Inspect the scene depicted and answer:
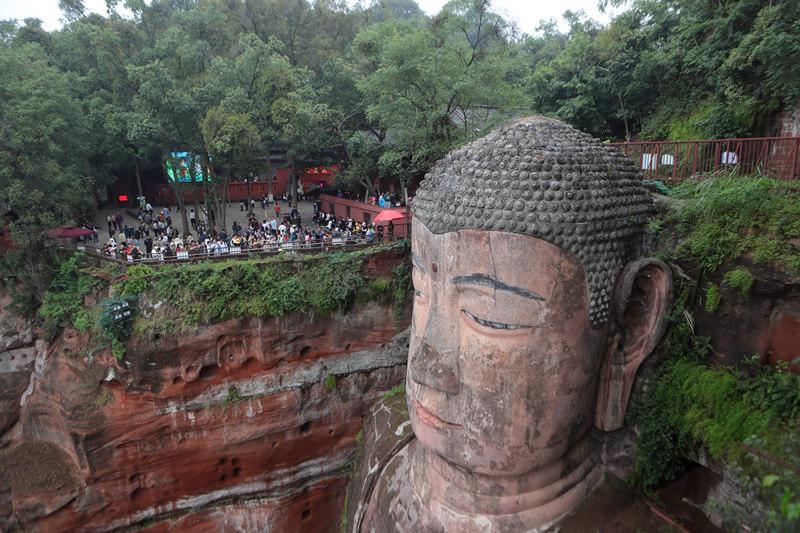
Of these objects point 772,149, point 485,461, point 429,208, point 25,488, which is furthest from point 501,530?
point 25,488

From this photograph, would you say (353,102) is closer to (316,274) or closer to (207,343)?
(316,274)

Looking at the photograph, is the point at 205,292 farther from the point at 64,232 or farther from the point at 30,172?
the point at 30,172

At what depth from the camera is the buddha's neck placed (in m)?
4.52

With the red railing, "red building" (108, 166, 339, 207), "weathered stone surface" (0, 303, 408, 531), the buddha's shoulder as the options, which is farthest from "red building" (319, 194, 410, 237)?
→ the buddha's shoulder

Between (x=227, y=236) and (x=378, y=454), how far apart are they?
45.3 feet

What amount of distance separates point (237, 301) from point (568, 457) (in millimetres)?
9924

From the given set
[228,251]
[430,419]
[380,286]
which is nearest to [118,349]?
[228,251]

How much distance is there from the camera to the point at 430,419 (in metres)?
4.56

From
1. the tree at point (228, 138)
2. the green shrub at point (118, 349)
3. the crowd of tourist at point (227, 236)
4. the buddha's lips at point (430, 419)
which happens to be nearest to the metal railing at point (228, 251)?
the crowd of tourist at point (227, 236)

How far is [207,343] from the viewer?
12.4 meters

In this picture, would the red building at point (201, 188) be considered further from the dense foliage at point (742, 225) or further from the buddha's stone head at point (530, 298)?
the dense foliage at point (742, 225)

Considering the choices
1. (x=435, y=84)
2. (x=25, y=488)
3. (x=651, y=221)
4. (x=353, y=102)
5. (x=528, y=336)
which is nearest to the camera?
(x=528, y=336)

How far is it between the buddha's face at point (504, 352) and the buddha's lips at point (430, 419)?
1cm

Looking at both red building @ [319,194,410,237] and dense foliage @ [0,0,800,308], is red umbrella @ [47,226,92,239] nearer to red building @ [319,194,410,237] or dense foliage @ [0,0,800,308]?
dense foliage @ [0,0,800,308]
